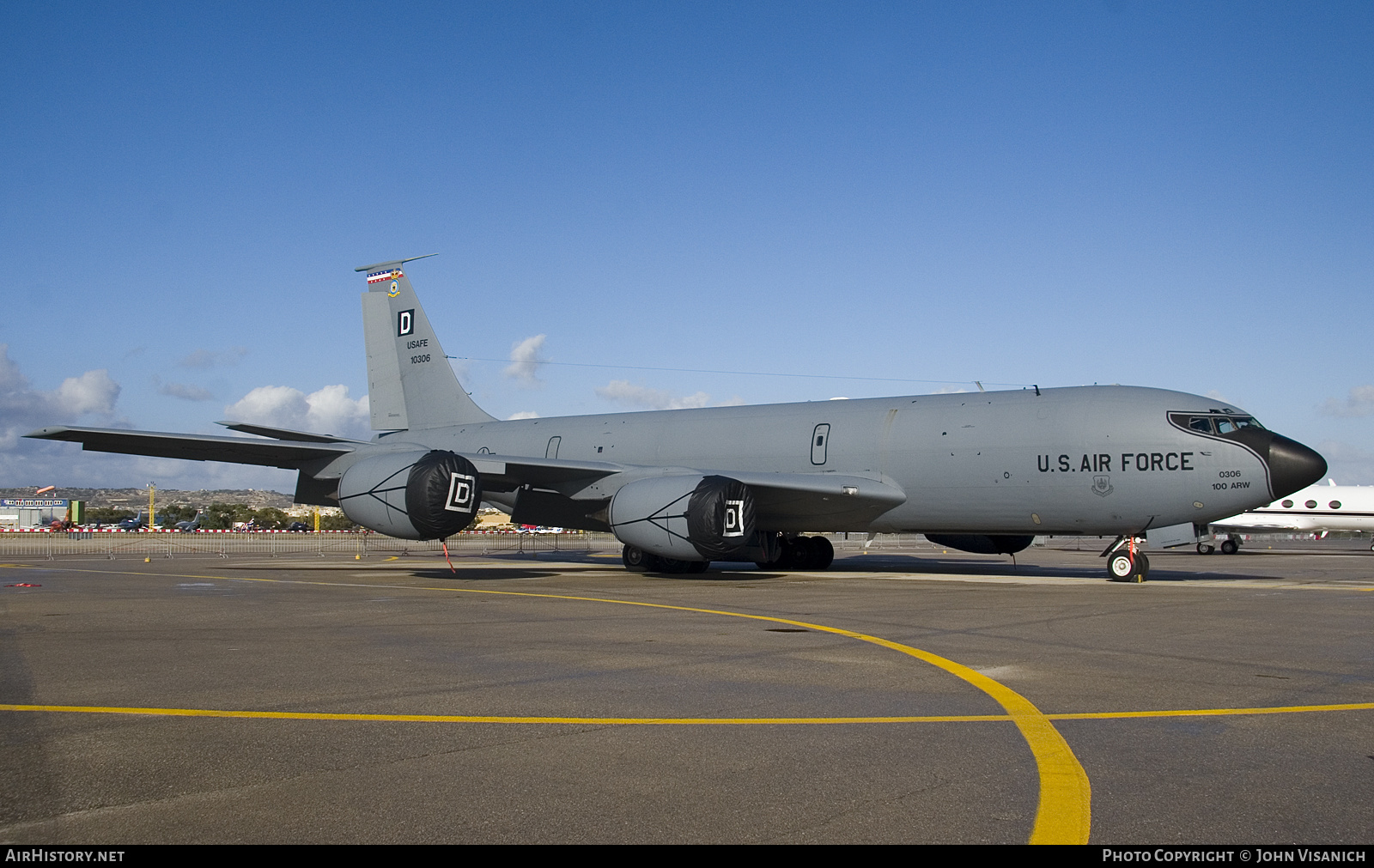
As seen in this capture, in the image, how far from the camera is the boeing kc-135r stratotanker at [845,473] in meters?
20.5

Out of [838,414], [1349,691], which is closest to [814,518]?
[838,414]

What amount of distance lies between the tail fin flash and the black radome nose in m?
21.6

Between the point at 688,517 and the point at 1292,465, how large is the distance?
11.7 metres

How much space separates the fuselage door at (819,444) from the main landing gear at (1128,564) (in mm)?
6668

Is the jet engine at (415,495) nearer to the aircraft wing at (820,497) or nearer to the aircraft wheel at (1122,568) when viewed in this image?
the aircraft wing at (820,497)

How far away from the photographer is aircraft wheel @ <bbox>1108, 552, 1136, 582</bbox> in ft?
69.5

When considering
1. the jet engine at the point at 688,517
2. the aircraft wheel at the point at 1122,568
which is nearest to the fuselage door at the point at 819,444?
the jet engine at the point at 688,517

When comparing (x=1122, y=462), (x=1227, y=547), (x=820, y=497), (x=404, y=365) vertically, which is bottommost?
(x=1227, y=547)

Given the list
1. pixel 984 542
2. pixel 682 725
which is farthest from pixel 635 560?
pixel 682 725

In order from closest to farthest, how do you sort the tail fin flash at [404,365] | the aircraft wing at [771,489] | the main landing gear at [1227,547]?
the aircraft wing at [771,489] → the tail fin flash at [404,365] → the main landing gear at [1227,547]

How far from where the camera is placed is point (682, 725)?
659cm

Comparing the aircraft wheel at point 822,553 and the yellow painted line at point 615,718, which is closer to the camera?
the yellow painted line at point 615,718

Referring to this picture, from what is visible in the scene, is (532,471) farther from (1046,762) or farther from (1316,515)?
(1316,515)

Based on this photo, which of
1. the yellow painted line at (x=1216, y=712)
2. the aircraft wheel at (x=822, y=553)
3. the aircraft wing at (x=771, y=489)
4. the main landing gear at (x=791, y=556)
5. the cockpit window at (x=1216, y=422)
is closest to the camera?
the yellow painted line at (x=1216, y=712)
